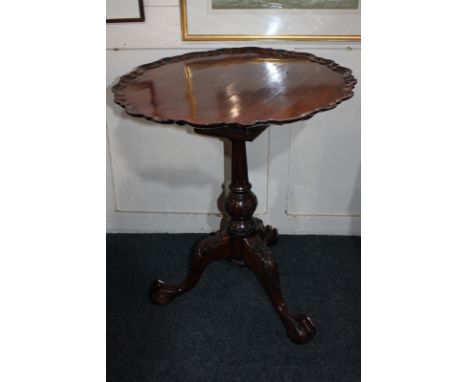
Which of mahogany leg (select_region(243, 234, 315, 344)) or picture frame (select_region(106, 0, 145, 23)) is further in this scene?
picture frame (select_region(106, 0, 145, 23))

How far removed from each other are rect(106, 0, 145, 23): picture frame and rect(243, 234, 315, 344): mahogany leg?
113cm

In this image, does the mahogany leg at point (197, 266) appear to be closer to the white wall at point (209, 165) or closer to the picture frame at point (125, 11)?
the white wall at point (209, 165)

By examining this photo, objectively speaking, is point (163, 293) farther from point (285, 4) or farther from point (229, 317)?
point (285, 4)

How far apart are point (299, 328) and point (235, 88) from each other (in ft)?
3.26

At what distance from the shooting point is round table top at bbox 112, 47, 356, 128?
132 centimetres

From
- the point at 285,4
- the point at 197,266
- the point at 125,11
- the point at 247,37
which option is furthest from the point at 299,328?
the point at 125,11

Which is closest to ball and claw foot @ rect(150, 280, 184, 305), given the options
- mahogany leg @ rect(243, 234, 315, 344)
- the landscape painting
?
mahogany leg @ rect(243, 234, 315, 344)

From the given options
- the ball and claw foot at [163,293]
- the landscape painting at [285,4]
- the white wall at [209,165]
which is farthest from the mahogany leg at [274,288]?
the landscape painting at [285,4]

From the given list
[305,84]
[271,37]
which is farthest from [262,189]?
[305,84]

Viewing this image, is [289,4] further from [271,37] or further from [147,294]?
[147,294]

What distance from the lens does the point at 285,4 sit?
6.48ft

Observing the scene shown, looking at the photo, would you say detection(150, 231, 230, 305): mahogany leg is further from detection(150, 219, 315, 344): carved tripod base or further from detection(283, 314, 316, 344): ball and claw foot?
detection(283, 314, 316, 344): ball and claw foot

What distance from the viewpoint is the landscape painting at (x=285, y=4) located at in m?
1.97

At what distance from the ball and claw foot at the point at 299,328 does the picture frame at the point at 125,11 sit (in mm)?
1486
